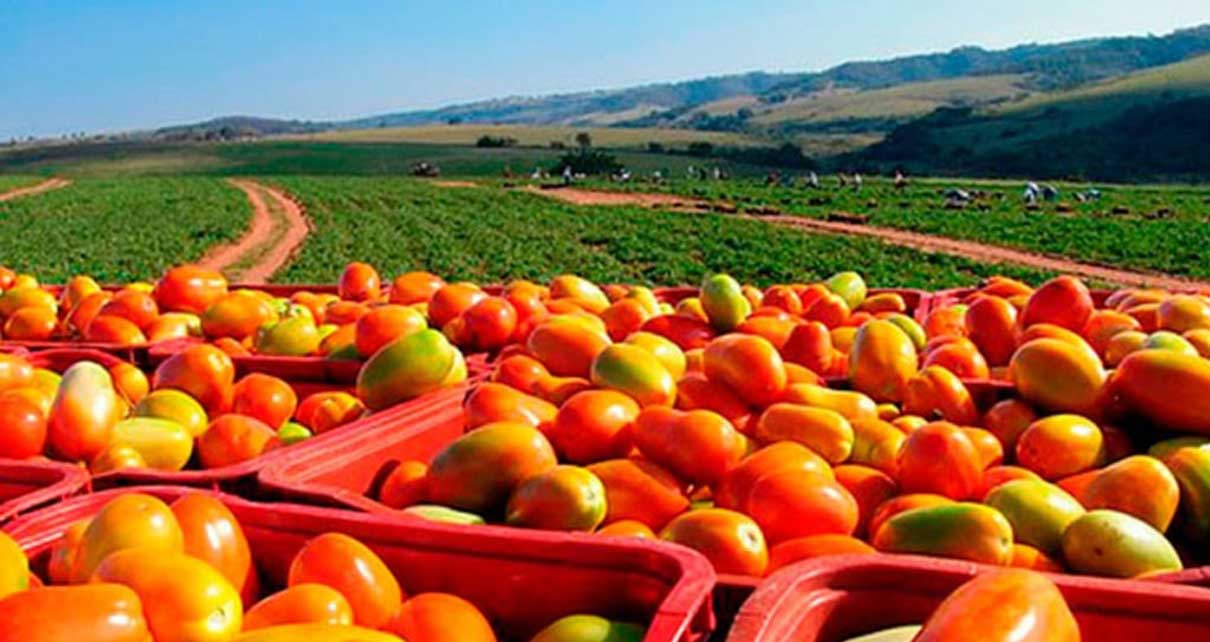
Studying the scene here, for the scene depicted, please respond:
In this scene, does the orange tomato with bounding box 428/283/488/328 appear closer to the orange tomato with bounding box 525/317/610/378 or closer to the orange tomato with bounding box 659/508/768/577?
the orange tomato with bounding box 525/317/610/378

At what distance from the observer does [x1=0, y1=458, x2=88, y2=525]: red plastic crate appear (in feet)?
8.85

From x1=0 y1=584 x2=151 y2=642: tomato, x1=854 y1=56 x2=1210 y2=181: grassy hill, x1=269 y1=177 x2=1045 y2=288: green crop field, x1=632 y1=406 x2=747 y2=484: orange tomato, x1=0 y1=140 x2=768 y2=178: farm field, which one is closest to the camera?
x1=0 y1=584 x2=151 y2=642: tomato

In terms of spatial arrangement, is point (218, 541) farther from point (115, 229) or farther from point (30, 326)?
point (115, 229)

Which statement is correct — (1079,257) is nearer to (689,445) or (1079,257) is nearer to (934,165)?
(689,445)

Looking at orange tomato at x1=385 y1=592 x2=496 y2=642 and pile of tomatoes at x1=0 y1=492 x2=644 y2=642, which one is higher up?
pile of tomatoes at x1=0 y1=492 x2=644 y2=642

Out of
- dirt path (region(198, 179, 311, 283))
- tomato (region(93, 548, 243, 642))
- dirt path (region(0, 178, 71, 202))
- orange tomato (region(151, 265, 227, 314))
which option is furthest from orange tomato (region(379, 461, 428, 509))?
dirt path (region(0, 178, 71, 202))

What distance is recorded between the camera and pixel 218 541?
2.17 metres

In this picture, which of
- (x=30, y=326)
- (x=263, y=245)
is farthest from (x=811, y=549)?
(x=263, y=245)

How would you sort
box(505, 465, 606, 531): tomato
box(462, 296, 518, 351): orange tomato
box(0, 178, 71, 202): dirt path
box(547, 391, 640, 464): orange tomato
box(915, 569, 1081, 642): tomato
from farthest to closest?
1. box(0, 178, 71, 202): dirt path
2. box(462, 296, 518, 351): orange tomato
3. box(547, 391, 640, 464): orange tomato
4. box(505, 465, 606, 531): tomato
5. box(915, 569, 1081, 642): tomato

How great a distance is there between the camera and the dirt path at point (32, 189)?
213 feet

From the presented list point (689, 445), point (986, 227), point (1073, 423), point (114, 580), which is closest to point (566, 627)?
point (114, 580)

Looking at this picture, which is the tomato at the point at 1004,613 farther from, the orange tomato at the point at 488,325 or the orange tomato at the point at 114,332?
the orange tomato at the point at 114,332

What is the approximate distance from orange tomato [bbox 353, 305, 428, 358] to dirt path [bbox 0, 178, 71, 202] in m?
63.7

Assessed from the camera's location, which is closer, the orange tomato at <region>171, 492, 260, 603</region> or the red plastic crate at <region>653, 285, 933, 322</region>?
the orange tomato at <region>171, 492, 260, 603</region>
